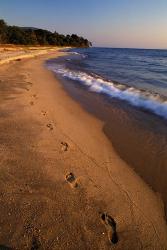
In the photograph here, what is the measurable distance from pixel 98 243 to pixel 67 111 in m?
6.09

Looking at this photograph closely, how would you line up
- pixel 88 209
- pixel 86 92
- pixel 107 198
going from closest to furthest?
pixel 88 209, pixel 107 198, pixel 86 92

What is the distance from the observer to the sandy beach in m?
3.27

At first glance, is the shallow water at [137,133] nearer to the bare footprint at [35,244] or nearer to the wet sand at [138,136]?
the wet sand at [138,136]

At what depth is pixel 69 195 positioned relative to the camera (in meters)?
4.02

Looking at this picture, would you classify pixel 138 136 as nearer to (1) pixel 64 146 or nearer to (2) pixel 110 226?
(1) pixel 64 146

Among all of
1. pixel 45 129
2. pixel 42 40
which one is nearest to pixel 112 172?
pixel 45 129

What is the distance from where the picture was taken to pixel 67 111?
895 cm

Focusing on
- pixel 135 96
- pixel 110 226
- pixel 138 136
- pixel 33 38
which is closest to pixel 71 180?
pixel 110 226

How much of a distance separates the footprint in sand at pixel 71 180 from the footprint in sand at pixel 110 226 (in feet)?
2.62

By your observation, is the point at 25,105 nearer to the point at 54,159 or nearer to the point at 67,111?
the point at 67,111

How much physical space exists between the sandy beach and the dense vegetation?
241 feet

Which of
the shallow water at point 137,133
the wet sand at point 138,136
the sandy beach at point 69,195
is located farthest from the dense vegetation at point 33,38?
the sandy beach at point 69,195

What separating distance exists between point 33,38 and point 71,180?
9693 cm

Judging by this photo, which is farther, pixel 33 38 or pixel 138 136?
pixel 33 38
